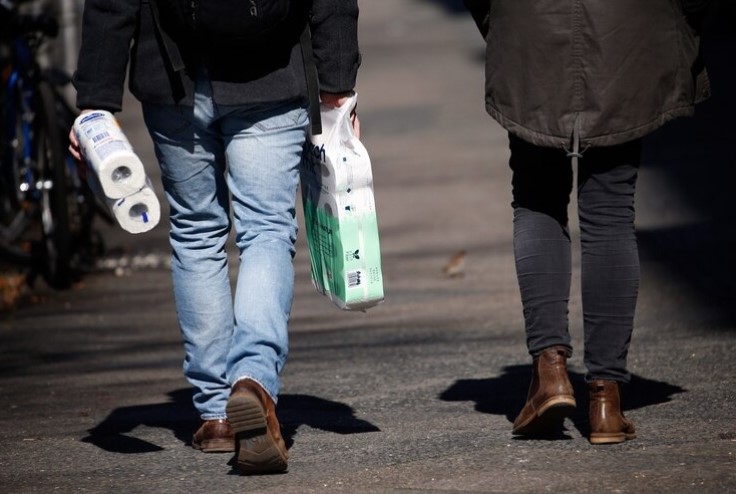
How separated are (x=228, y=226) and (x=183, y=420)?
92 cm

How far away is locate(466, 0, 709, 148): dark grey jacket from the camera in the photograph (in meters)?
4.37

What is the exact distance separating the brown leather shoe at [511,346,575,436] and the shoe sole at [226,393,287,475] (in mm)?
792

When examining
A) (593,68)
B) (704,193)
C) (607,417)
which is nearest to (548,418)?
(607,417)

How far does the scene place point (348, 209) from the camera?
14.7 ft

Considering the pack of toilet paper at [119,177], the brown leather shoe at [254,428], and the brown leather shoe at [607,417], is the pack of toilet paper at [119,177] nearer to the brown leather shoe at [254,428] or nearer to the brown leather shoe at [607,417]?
the brown leather shoe at [254,428]

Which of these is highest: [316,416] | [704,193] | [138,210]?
[138,210]

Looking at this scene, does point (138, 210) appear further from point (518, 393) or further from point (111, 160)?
point (518, 393)

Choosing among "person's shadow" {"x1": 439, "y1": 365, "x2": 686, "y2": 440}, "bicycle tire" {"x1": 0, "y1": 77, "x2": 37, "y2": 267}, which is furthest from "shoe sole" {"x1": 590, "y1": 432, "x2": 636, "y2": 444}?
"bicycle tire" {"x1": 0, "y1": 77, "x2": 37, "y2": 267}

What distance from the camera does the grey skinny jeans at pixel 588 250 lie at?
15.0 feet

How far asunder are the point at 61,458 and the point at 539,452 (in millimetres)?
1499

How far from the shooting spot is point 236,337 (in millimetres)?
4355

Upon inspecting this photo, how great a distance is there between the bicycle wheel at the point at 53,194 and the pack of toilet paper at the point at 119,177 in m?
3.90

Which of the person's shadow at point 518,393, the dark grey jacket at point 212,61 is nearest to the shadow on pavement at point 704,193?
the person's shadow at point 518,393

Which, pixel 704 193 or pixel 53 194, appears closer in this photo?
pixel 53 194
